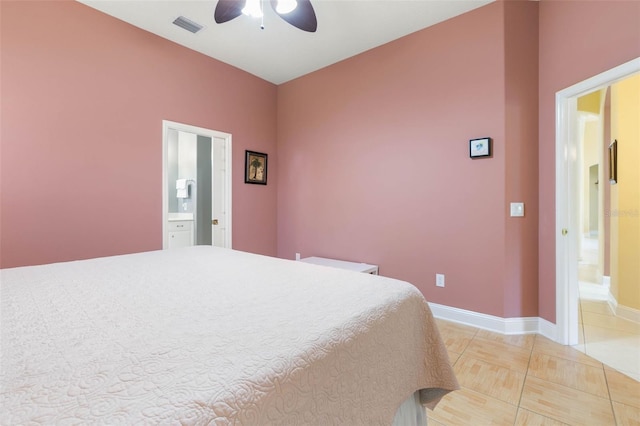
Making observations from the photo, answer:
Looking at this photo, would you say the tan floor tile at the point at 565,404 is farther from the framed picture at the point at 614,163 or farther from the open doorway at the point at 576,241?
the framed picture at the point at 614,163

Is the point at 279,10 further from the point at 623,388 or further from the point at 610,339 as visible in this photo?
the point at 610,339

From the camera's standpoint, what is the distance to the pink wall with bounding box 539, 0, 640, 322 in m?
1.78

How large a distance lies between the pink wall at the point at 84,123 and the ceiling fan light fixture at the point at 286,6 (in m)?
1.70

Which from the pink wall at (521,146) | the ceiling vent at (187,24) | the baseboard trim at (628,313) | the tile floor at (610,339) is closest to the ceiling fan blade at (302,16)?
the ceiling vent at (187,24)

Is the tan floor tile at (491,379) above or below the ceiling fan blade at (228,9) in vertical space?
below

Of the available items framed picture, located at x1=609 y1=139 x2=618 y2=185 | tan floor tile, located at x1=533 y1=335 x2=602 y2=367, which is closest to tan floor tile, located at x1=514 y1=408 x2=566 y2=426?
tan floor tile, located at x1=533 y1=335 x2=602 y2=367

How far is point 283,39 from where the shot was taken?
297 centimetres

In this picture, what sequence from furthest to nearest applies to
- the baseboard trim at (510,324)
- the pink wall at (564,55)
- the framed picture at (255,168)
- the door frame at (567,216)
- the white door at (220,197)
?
the framed picture at (255,168) → the white door at (220,197) → the baseboard trim at (510,324) → the door frame at (567,216) → the pink wall at (564,55)

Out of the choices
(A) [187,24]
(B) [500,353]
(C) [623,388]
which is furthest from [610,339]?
(A) [187,24]

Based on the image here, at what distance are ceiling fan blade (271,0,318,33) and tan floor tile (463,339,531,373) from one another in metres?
2.67

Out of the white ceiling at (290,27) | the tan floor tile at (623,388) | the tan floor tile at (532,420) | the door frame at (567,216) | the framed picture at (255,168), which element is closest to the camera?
the tan floor tile at (532,420)

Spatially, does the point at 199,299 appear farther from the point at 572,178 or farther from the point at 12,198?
the point at 572,178

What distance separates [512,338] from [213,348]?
253 centimetres

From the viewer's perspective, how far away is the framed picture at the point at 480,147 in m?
2.42
